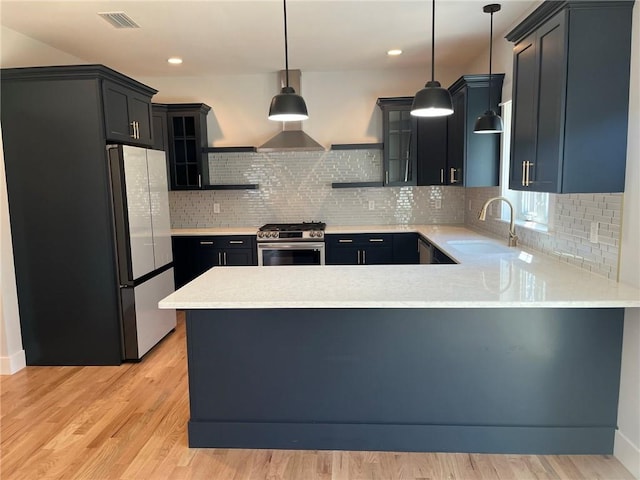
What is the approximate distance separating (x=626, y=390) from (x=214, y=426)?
215cm

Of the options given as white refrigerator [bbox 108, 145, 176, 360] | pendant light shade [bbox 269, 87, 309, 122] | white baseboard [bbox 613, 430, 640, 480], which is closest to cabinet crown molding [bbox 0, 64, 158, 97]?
white refrigerator [bbox 108, 145, 176, 360]

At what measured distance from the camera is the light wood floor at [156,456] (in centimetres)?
218

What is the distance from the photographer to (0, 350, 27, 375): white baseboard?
3408 mm

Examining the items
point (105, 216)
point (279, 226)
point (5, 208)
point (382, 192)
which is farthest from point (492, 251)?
point (5, 208)

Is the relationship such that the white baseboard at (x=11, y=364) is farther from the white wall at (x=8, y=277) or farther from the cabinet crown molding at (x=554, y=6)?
the cabinet crown molding at (x=554, y=6)

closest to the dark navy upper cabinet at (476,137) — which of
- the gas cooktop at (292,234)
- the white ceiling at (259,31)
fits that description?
the white ceiling at (259,31)

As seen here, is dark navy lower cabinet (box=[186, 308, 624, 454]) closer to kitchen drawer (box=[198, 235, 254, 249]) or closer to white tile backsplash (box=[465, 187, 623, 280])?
white tile backsplash (box=[465, 187, 623, 280])

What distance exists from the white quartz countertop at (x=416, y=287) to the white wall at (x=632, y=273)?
0.52ft

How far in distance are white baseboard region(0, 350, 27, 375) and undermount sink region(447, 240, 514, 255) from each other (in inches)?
144

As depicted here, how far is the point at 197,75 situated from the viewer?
519 centimetres

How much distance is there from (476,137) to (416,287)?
2.19 m

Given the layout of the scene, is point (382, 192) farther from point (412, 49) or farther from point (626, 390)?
point (626, 390)

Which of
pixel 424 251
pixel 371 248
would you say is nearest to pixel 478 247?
pixel 424 251

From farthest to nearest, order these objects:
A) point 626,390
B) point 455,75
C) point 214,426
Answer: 1. point 455,75
2. point 214,426
3. point 626,390
